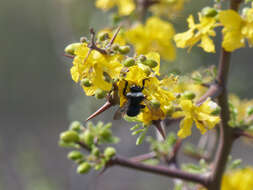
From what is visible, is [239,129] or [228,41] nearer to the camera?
[228,41]

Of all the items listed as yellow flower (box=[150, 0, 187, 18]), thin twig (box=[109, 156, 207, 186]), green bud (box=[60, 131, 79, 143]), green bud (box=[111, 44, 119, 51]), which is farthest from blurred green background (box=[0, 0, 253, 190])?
green bud (box=[111, 44, 119, 51])

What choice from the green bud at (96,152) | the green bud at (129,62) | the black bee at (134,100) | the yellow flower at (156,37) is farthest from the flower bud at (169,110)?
the yellow flower at (156,37)

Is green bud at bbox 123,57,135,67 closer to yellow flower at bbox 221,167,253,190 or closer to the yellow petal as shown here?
the yellow petal

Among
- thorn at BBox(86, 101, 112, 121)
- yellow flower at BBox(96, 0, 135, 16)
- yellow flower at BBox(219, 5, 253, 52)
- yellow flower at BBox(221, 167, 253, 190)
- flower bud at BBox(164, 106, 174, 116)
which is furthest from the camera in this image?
yellow flower at BBox(96, 0, 135, 16)

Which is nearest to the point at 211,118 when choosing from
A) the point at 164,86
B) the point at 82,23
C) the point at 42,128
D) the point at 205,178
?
the point at 164,86

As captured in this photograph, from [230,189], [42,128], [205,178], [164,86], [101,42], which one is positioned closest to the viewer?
[101,42]

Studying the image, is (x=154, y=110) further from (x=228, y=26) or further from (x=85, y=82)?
(x=228, y=26)

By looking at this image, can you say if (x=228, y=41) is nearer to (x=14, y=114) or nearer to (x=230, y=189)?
(x=230, y=189)
